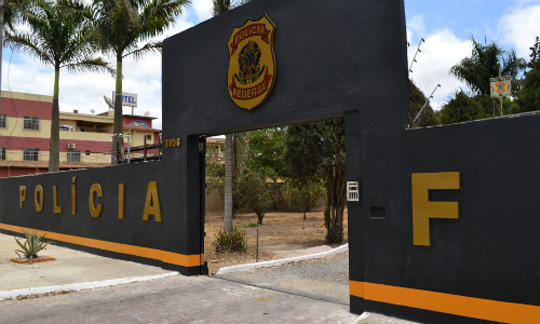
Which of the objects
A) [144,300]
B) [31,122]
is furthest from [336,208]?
[31,122]

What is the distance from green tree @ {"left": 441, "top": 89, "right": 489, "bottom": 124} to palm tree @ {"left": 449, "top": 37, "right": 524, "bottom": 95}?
274cm

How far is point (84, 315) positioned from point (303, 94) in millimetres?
5506

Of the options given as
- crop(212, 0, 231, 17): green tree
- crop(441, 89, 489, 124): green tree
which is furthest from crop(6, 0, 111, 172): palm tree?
crop(441, 89, 489, 124): green tree

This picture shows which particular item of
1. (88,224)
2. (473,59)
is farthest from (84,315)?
(473,59)

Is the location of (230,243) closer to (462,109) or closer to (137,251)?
(137,251)

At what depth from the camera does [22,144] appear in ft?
144

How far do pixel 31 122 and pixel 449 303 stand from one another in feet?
155

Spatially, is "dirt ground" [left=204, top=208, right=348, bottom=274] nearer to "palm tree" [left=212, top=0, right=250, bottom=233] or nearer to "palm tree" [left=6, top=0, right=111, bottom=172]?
"palm tree" [left=212, top=0, right=250, bottom=233]

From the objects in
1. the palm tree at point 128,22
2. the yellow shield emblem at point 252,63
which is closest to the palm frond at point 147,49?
the palm tree at point 128,22

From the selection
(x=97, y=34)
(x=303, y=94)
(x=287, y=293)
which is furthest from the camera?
(x=97, y=34)

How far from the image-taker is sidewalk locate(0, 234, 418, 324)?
23.5 feet

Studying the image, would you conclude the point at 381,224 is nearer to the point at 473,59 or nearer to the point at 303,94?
the point at 303,94

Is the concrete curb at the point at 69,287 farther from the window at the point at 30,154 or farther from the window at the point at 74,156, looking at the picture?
the window at the point at 74,156

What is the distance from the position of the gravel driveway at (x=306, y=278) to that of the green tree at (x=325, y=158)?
5.29m
